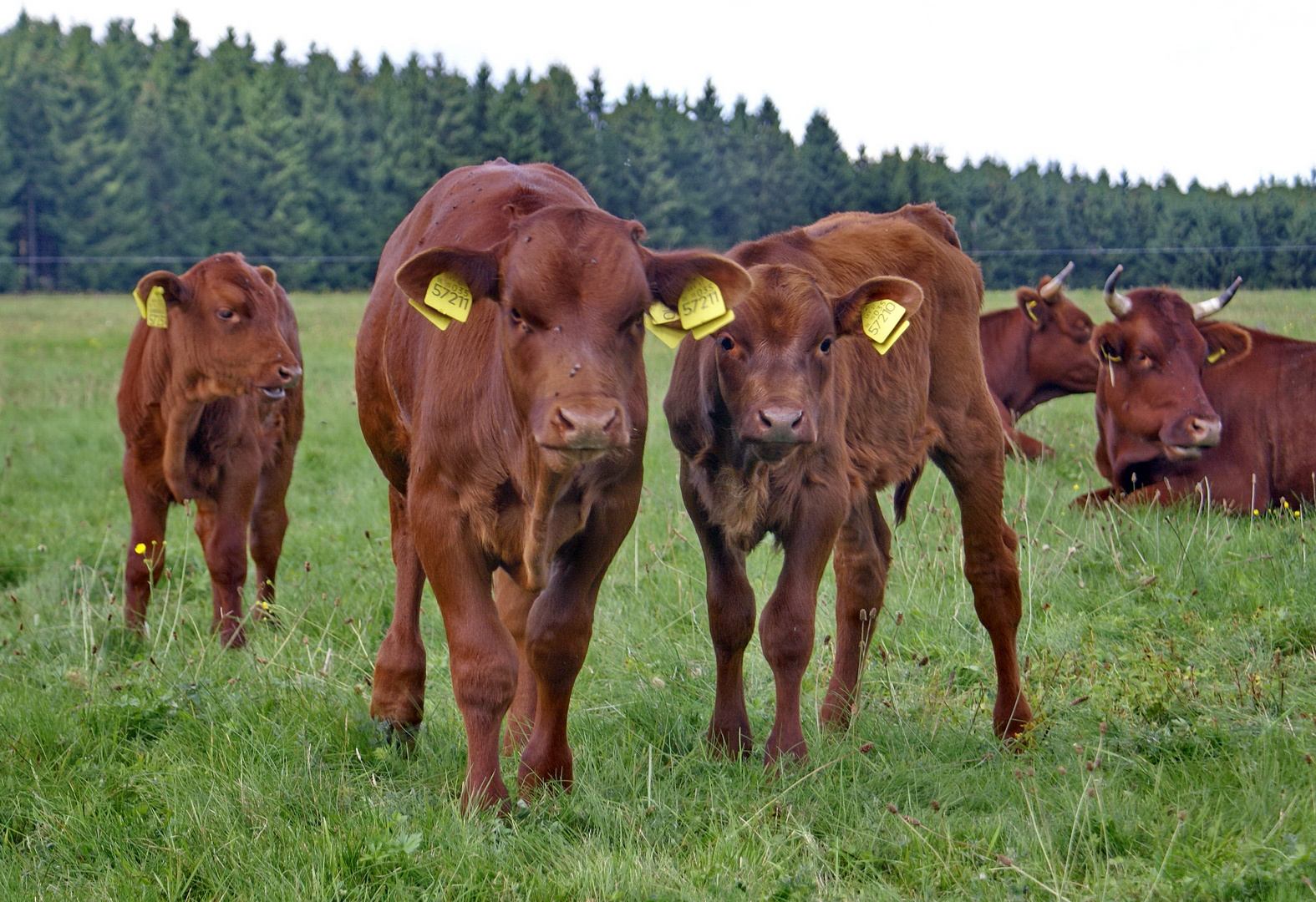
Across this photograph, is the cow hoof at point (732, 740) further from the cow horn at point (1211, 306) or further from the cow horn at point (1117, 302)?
the cow horn at point (1211, 306)

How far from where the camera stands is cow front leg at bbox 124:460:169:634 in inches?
237

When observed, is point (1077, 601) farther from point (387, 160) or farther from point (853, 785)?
point (387, 160)

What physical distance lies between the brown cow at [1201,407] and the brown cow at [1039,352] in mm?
2371

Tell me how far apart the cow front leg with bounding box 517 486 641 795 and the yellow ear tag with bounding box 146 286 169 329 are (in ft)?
13.0

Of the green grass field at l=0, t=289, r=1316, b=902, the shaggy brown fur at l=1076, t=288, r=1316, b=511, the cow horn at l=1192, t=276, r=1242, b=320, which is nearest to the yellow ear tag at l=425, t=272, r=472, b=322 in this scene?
the green grass field at l=0, t=289, r=1316, b=902

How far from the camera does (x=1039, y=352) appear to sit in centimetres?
1112

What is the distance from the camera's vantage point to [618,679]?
469cm

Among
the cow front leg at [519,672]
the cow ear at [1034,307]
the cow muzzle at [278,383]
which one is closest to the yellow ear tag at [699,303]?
the cow front leg at [519,672]

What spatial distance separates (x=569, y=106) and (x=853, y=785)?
41964 mm

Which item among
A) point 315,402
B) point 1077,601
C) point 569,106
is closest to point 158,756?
point 1077,601

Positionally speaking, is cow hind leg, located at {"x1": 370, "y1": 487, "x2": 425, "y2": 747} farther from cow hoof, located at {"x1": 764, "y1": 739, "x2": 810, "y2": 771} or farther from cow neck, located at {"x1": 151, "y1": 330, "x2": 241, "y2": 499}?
cow neck, located at {"x1": 151, "y1": 330, "x2": 241, "y2": 499}

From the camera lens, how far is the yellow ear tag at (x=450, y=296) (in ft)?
10.8

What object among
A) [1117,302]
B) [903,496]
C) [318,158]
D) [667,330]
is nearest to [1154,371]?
[1117,302]

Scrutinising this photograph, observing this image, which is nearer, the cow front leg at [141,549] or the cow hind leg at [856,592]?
the cow hind leg at [856,592]
